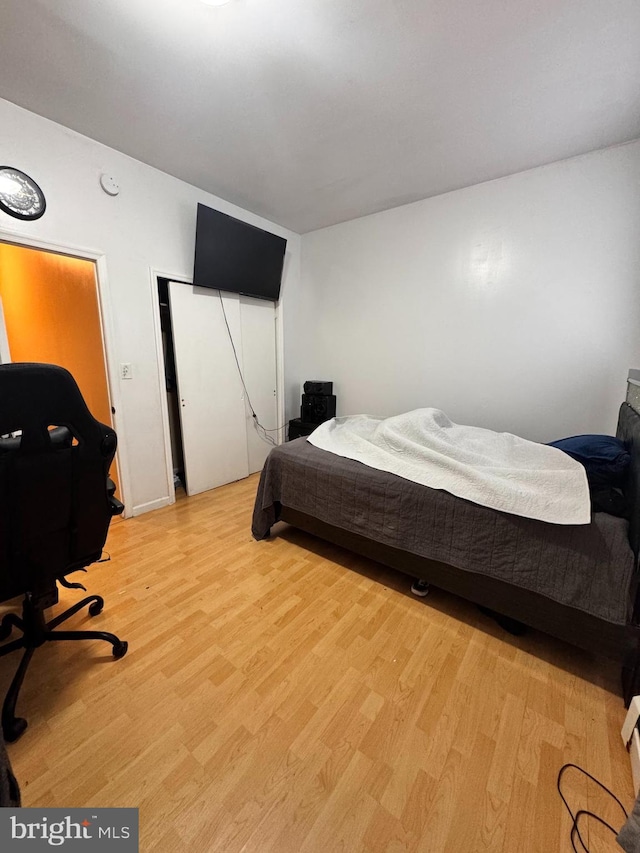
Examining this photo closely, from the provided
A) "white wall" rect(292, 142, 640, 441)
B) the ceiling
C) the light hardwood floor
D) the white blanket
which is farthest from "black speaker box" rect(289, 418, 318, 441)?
the ceiling

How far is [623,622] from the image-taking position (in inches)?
46.4

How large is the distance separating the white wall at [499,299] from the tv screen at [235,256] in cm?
67

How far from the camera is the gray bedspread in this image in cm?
123

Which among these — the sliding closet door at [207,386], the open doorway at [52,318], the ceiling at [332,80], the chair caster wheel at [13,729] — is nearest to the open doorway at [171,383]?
the sliding closet door at [207,386]

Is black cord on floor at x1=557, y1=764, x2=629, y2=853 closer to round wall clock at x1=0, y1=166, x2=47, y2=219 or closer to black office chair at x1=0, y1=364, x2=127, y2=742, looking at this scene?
black office chair at x1=0, y1=364, x2=127, y2=742

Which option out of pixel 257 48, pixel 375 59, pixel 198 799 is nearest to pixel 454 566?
pixel 198 799

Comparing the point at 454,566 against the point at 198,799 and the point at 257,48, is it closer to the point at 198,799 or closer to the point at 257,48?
the point at 198,799

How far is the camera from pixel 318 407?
3.68m

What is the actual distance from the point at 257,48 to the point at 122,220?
146 centimetres

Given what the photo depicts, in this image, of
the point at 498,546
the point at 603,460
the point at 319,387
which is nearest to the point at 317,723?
the point at 498,546

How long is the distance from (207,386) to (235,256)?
124 cm

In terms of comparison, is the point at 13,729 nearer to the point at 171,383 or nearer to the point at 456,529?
the point at 456,529

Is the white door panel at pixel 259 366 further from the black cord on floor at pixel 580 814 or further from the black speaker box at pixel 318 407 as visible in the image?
the black cord on floor at pixel 580 814

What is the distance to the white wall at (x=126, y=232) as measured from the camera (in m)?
1.96
